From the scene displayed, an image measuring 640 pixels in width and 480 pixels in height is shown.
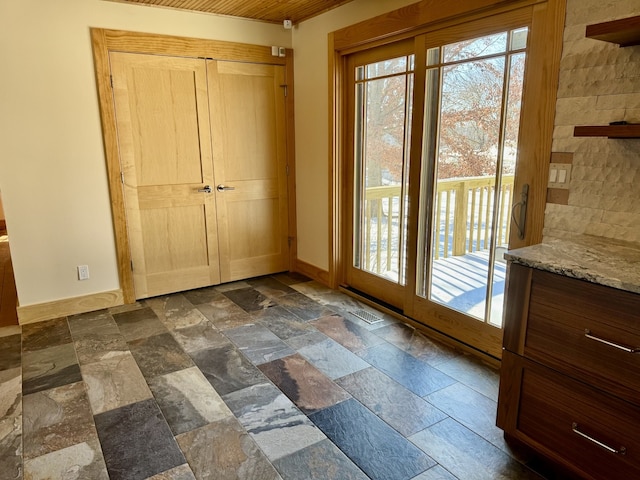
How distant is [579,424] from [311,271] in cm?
292

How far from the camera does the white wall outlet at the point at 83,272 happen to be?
3490 millimetres

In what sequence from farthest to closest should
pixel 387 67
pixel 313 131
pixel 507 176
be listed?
pixel 313 131, pixel 387 67, pixel 507 176

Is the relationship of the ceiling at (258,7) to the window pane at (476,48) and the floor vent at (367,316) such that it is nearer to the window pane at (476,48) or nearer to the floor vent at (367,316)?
the window pane at (476,48)

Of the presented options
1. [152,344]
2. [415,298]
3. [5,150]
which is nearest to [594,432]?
[415,298]

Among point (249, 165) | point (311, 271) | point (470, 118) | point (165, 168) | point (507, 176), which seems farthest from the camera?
point (311, 271)

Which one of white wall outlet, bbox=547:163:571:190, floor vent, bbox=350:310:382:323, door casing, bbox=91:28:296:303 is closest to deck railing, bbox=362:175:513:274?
white wall outlet, bbox=547:163:571:190

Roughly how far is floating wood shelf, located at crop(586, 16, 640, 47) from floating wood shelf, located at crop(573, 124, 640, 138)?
0.34m

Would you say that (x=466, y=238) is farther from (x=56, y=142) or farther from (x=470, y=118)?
(x=56, y=142)

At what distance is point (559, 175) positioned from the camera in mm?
2135

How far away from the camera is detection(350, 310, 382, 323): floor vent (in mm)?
3307

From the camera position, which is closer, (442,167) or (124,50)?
(442,167)

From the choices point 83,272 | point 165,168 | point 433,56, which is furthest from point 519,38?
point 83,272

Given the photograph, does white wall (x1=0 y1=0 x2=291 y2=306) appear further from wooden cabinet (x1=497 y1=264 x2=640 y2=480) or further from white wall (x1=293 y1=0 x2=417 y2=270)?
wooden cabinet (x1=497 y1=264 x2=640 y2=480)

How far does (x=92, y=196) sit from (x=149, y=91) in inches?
38.2
